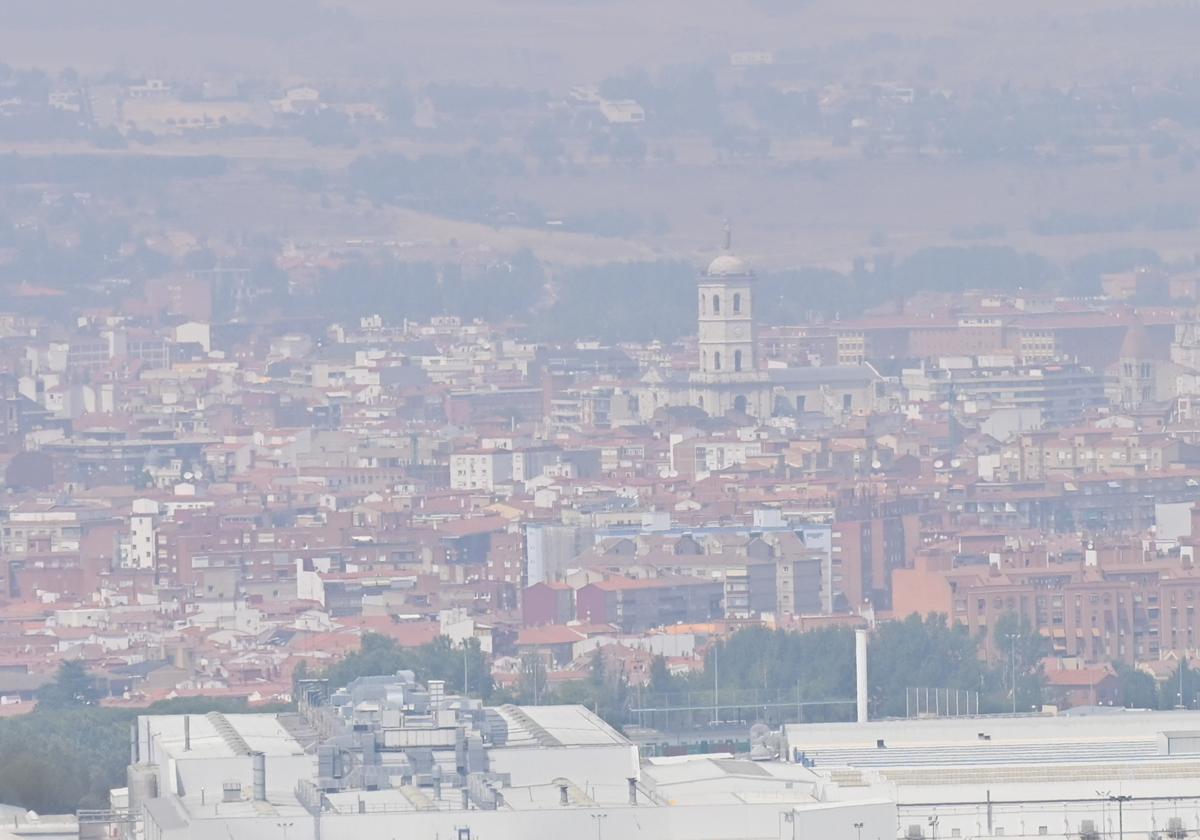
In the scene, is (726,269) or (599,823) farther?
(726,269)

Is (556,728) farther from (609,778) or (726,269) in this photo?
(726,269)

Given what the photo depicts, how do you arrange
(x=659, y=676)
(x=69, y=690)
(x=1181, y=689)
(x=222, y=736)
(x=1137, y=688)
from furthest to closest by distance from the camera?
1. (x=69, y=690)
2. (x=659, y=676)
3. (x=1137, y=688)
4. (x=1181, y=689)
5. (x=222, y=736)

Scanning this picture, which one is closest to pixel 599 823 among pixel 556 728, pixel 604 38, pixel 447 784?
pixel 447 784

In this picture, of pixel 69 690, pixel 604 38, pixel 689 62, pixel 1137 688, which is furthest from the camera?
pixel 689 62

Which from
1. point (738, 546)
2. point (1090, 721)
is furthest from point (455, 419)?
point (1090, 721)

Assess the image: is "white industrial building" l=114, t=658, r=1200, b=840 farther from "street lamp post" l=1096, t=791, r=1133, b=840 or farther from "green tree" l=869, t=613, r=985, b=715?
"green tree" l=869, t=613, r=985, b=715

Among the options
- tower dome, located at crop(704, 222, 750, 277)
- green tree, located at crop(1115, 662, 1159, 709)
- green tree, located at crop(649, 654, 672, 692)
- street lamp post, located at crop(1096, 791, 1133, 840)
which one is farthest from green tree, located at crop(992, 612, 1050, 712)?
tower dome, located at crop(704, 222, 750, 277)

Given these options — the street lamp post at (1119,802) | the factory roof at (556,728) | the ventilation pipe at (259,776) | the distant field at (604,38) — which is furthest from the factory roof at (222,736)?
the distant field at (604,38)

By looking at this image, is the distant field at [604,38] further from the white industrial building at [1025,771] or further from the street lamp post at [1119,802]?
the street lamp post at [1119,802]
